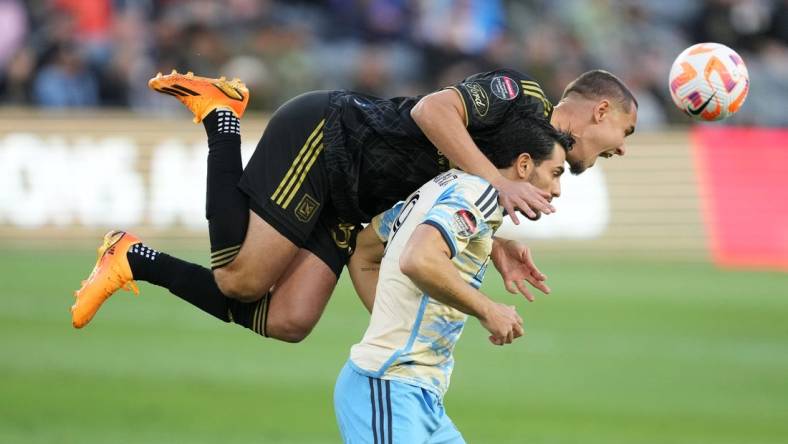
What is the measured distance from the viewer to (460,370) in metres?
11.4

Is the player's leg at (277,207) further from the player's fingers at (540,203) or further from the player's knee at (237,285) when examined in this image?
the player's fingers at (540,203)

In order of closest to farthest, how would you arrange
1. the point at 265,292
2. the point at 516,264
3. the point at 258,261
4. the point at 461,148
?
the point at 461,148 < the point at 516,264 < the point at 258,261 < the point at 265,292

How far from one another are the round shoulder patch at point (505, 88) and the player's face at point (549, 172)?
672mm

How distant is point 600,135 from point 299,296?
5.85ft

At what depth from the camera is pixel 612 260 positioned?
17266mm

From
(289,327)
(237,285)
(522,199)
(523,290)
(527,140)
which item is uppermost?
(527,140)

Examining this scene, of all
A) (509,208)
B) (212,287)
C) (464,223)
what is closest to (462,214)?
(464,223)

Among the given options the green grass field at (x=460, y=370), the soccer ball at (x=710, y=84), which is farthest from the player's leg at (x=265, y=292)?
the soccer ball at (x=710, y=84)

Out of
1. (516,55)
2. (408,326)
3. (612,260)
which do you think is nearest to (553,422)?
(408,326)

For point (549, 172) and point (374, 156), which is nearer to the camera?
point (549, 172)

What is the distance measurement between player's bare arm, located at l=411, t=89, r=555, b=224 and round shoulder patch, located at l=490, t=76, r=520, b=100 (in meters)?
0.17

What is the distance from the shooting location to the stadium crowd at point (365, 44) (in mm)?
17906

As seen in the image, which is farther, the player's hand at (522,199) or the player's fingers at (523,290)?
the player's fingers at (523,290)

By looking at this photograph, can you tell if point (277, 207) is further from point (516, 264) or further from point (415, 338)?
point (415, 338)
